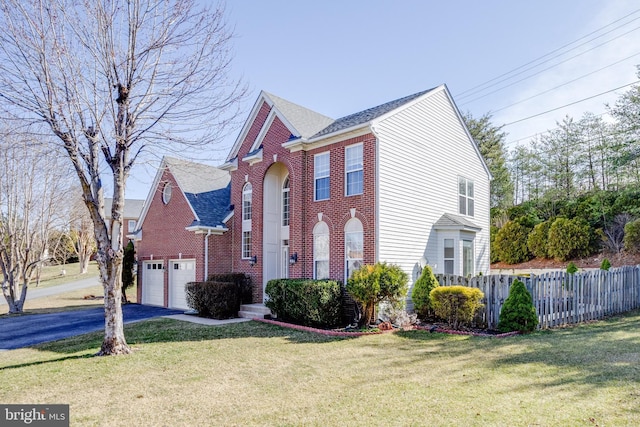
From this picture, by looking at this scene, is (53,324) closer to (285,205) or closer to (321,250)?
(285,205)

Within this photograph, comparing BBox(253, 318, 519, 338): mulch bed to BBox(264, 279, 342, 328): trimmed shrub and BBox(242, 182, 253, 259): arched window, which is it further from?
BBox(242, 182, 253, 259): arched window

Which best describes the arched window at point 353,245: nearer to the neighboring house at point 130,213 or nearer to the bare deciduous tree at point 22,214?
the bare deciduous tree at point 22,214

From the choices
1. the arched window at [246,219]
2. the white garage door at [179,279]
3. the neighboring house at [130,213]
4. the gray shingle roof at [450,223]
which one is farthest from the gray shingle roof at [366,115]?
the neighboring house at [130,213]

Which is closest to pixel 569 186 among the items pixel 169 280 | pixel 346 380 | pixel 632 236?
pixel 632 236

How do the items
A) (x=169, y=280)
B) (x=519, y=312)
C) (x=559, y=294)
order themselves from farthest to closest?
(x=169, y=280) → (x=559, y=294) → (x=519, y=312)

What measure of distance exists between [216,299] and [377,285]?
6.39m

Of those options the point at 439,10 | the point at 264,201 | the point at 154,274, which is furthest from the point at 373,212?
the point at 154,274

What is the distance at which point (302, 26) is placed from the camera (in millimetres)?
13531

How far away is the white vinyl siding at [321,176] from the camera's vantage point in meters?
14.4

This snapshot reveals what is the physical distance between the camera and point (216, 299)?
1445cm

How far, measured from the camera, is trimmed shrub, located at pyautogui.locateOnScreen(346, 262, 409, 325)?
11289mm

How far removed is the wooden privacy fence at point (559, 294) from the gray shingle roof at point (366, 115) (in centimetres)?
595

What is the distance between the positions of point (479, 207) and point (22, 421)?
18.1 metres

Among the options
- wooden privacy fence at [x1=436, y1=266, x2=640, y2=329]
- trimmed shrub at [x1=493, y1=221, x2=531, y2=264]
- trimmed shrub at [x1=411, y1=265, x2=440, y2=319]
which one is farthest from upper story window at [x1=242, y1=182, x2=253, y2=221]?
trimmed shrub at [x1=493, y1=221, x2=531, y2=264]
